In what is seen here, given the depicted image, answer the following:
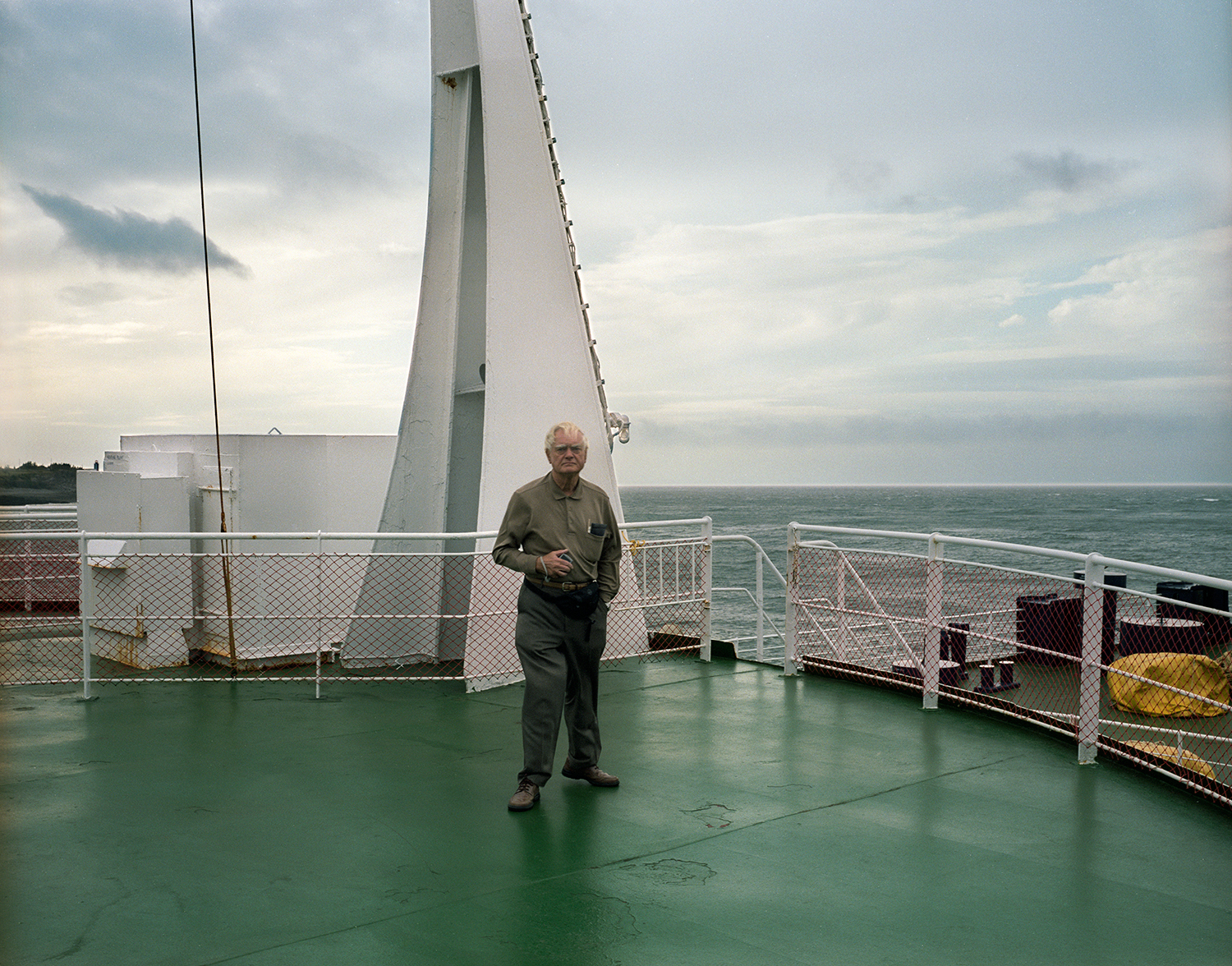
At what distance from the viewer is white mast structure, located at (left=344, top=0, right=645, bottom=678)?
847 centimetres

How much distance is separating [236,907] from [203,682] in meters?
4.73

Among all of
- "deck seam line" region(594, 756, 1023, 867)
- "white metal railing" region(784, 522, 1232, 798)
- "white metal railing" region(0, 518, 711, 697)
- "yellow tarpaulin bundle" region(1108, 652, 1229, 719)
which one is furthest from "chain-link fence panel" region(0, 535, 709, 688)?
"yellow tarpaulin bundle" region(1108, 652, 1229, 719)

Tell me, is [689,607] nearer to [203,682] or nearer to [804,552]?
[804,552]

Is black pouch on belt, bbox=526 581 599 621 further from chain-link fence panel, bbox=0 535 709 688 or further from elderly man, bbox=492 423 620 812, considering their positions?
chain-link fence panel, bbox=0 535 709 688

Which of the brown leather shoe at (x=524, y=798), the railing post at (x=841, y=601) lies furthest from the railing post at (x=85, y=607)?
the railing post at (x=841, y=601)

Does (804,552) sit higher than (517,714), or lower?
higher

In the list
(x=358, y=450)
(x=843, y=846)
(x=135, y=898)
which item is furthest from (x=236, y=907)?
(x=358, y=450)

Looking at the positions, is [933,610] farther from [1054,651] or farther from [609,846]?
[609,846]

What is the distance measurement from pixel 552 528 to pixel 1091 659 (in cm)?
311

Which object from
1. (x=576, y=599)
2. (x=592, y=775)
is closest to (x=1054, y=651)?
(x=592, y=775)

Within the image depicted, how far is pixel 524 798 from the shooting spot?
4.92 m

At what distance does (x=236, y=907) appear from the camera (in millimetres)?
3834

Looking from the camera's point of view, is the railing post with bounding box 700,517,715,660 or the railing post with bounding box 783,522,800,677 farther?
the railing post with bounding box 700,517,715,660

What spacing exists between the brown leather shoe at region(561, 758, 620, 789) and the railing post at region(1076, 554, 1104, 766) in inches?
102
